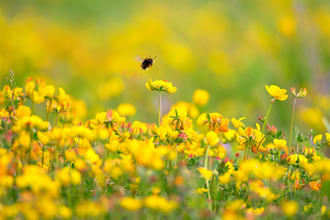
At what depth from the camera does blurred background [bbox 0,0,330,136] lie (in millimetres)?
3762

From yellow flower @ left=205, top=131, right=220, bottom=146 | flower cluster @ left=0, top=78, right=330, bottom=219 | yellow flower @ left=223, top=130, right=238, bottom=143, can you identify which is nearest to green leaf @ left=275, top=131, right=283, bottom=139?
flower cluster @ left=0, top=78, right=330, bottom=219

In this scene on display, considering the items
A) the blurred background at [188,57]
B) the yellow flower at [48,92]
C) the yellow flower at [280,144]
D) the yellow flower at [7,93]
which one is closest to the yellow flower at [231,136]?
the yellow flower at [280,144]

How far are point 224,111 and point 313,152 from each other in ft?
8.41

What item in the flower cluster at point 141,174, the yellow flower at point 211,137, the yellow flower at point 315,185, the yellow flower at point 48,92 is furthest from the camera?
the yellow flower at point 48,92

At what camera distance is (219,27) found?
6957mm

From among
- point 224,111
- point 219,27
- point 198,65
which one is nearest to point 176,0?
point 219,27

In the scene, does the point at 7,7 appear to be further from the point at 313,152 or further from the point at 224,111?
the point at 313,152

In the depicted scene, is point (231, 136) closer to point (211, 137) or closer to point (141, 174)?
point (211, 137)

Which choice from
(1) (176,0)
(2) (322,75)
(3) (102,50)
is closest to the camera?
(2) (322,75)

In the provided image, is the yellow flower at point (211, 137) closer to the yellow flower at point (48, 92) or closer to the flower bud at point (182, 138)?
the flower bud at point (182, 138)

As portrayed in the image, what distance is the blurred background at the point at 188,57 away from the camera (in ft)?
12.3

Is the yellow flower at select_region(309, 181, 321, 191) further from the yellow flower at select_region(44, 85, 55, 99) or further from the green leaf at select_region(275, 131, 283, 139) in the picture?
the yellow flower at select_region(44, 85, 55, 99)

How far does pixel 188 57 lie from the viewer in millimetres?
5480

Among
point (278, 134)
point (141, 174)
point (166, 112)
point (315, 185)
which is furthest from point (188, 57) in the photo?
point (141, 174)
